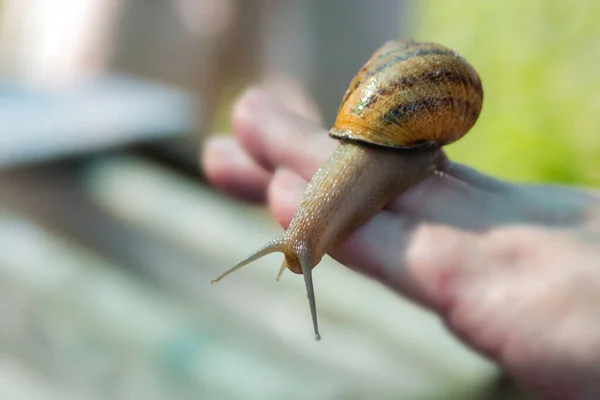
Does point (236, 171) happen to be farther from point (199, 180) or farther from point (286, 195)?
point (199, 180)

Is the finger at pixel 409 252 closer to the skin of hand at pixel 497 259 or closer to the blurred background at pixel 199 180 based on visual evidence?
the skin of hand at pixel 497 259

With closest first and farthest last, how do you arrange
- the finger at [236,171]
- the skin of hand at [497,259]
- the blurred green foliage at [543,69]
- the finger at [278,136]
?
the skin of hand at [497,259]
the finger at [278,136]
the finger at [236,171]
the blurred green foliage at [543,69]

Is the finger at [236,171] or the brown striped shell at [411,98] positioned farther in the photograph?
the finger at [236,171]

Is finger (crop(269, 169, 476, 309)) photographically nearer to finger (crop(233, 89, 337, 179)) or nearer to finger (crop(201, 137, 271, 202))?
finger (crop(233, 89, 337, 179))

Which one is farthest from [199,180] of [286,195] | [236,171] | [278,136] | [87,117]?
[286,195]

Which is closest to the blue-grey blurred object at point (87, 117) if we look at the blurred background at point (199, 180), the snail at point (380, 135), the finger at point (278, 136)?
the blurred background at point (199, 180)

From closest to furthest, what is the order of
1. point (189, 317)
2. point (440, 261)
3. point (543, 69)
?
point (440, 261), point (189, 317), point (543, 69)

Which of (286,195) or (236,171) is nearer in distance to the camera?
(286,195)
